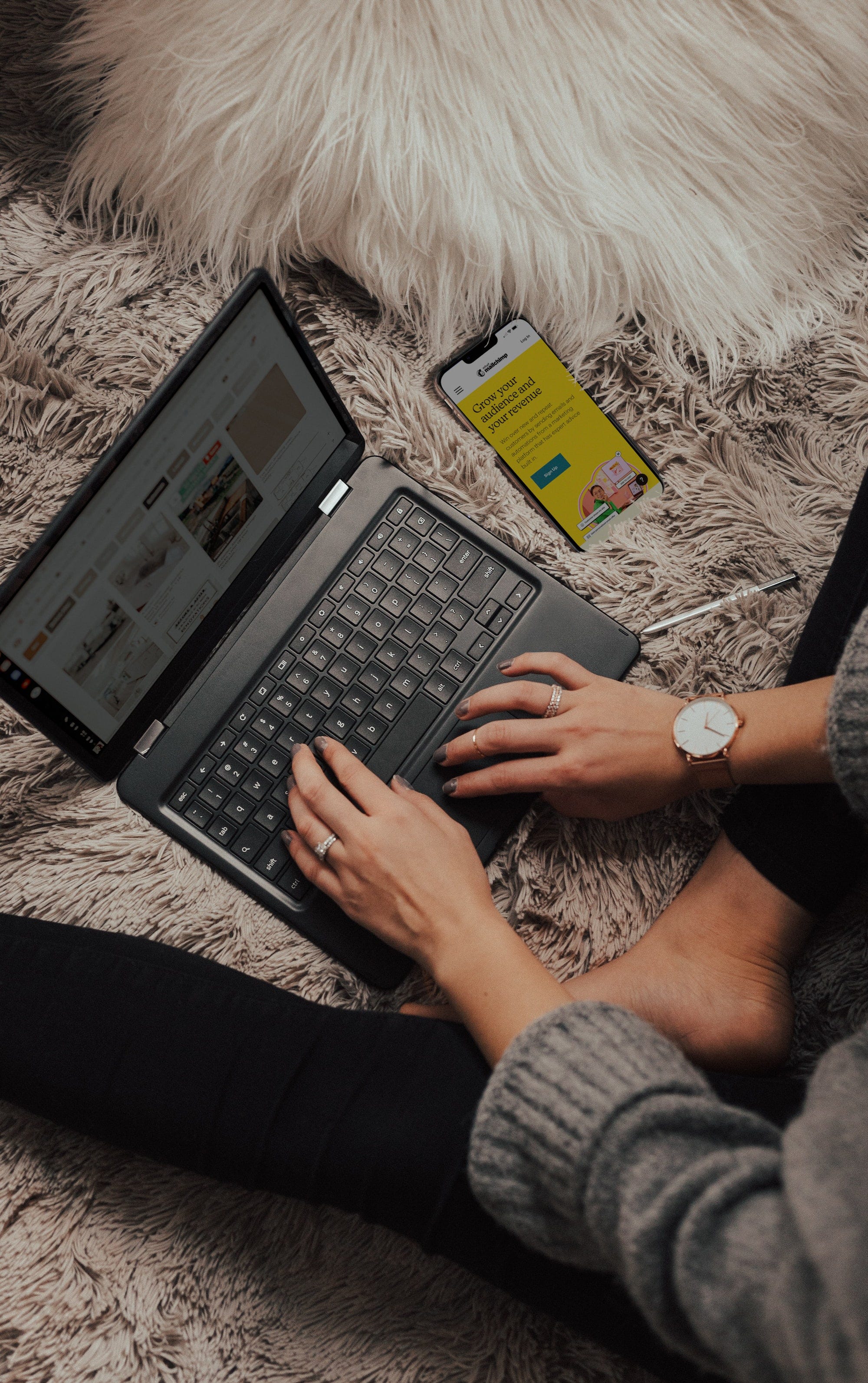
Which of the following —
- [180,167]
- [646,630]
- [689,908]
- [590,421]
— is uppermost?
[180,167]

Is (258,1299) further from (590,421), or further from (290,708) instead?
(590,421)

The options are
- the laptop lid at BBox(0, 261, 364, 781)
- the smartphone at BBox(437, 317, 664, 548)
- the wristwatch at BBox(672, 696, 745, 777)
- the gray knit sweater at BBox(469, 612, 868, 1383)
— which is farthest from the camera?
the smartphone at BBox(437, 317, 664, 548)

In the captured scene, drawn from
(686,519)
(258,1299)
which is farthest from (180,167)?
(258,1299)

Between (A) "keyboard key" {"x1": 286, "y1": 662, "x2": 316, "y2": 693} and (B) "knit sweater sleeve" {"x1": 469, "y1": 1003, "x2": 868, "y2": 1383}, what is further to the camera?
(A) "keyboard key" {"x1": 286, "y1": 662, "x2": 316, "y2": 693}

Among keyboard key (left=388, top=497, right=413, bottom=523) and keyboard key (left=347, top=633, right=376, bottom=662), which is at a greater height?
keyboard key (left=388, top=497, right=413, bottom=523)

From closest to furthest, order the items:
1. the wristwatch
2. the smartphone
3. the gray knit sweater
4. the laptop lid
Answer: the gray knit sweater < the laptop lid < the wristwatch < the smartphone

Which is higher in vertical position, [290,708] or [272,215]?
[272,215]

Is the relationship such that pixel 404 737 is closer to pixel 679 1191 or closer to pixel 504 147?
pixel 679 1191

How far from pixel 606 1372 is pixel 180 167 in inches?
40.7

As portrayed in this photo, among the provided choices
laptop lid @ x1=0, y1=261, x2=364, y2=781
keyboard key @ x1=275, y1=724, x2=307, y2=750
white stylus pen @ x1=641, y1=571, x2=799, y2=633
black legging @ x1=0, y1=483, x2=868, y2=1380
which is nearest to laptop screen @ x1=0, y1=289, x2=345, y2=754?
laptop lid @ x1=0, y1=261, x2=364, y2=781

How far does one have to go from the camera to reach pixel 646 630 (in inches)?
28.2

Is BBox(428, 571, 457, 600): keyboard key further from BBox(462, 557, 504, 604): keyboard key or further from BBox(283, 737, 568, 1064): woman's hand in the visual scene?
BBox(283, 737, 568, 1064): woman's hand

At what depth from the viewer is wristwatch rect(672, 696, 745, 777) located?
2.07ft

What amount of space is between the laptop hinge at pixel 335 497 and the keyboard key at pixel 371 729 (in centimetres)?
17
